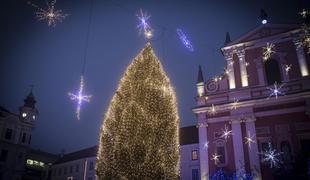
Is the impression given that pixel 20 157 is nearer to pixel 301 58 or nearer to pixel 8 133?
pixel 8 133

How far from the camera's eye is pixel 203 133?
25.1 metres

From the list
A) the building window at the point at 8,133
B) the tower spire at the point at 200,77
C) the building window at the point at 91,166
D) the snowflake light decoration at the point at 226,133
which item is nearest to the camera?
the snowflake light decoration at the point at 226,133

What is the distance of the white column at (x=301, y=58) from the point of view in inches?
926

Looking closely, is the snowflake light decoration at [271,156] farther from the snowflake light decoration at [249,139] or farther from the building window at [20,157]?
the building window at [20,157]

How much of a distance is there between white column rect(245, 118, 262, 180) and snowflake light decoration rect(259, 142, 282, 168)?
1.67ft

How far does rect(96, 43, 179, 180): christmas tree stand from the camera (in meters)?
11.8

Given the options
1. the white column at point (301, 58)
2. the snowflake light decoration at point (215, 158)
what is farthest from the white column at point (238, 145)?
the white column at point (301, 58)

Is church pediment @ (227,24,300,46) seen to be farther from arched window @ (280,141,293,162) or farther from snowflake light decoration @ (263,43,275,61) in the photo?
arched window @ (280,141,293,162)

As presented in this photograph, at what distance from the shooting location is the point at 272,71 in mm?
25141

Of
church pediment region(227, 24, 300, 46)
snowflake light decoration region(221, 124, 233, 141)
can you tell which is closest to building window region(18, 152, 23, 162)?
snowflake light decoration region(221, 124, 233, 141)

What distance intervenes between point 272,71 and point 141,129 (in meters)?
17.0

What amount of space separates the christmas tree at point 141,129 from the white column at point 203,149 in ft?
39.4

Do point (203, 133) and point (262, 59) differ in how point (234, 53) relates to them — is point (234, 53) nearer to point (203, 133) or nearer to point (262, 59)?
point (262, 59)

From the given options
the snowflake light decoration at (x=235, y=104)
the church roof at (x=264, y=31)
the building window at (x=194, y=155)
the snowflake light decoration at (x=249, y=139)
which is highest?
the church roof at (x=264, y=31)
